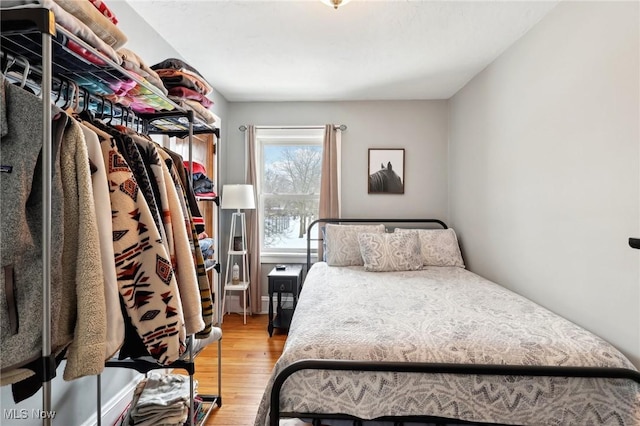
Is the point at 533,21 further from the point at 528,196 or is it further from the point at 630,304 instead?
the point at 630,304

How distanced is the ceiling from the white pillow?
4.95ft

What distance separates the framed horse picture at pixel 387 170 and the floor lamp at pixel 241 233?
140 cm

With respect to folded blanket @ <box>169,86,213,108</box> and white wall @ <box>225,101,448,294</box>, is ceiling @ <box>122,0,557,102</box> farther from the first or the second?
folded blanket @ <box>169,86,213,108</box>

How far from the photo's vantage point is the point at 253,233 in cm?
374

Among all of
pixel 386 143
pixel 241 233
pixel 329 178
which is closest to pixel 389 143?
pixel 386 143

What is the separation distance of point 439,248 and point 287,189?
Answer: 1.82 meters

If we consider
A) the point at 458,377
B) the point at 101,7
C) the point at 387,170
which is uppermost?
the point at 101,7

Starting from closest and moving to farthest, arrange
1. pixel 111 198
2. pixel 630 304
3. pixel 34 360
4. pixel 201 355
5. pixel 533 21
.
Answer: pixel 34 360
pixel 111 198
pixel 630 304
pixel 533 21
pixel 201 355

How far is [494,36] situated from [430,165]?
1579 millimetres

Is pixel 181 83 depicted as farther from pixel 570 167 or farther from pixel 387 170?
pixel 387 170

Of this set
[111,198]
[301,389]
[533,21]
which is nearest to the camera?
[111,198]

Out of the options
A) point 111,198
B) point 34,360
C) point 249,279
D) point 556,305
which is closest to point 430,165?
point 556,305

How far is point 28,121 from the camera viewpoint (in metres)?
0.82

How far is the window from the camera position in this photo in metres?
3.89
